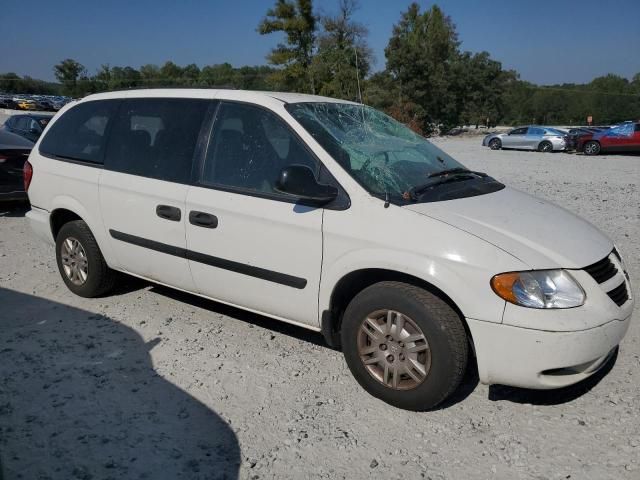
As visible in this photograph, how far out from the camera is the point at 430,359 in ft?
9.45

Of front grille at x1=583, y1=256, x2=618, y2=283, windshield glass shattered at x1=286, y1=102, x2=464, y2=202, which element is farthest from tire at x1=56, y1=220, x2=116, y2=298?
front grille at x1=583, y1=256, x2=618, y2=283

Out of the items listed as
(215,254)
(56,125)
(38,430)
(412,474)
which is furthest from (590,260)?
(56,125)

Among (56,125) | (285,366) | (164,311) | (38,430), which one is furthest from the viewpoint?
(56,125)

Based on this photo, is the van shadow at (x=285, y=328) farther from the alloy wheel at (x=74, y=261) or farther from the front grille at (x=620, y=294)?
the front grille at (x=620, y=294)

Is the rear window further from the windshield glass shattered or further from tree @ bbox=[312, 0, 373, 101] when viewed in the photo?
tree @ bbox=[312, 0, 373, 101]

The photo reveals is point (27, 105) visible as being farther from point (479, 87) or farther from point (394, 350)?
point (394, 350)

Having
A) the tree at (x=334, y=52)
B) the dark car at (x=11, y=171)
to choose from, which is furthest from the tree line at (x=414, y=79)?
the dark car at (x=11, y=171)

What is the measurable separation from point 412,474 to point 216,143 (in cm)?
241

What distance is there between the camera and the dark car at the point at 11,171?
321 inches

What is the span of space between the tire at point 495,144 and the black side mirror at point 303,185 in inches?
1017

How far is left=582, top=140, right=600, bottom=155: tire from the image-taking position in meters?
22.8

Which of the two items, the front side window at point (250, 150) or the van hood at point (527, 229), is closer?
the van hood at point (527, 229)

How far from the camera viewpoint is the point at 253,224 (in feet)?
11.1

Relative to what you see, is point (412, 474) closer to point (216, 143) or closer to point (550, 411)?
point (550, 411)
